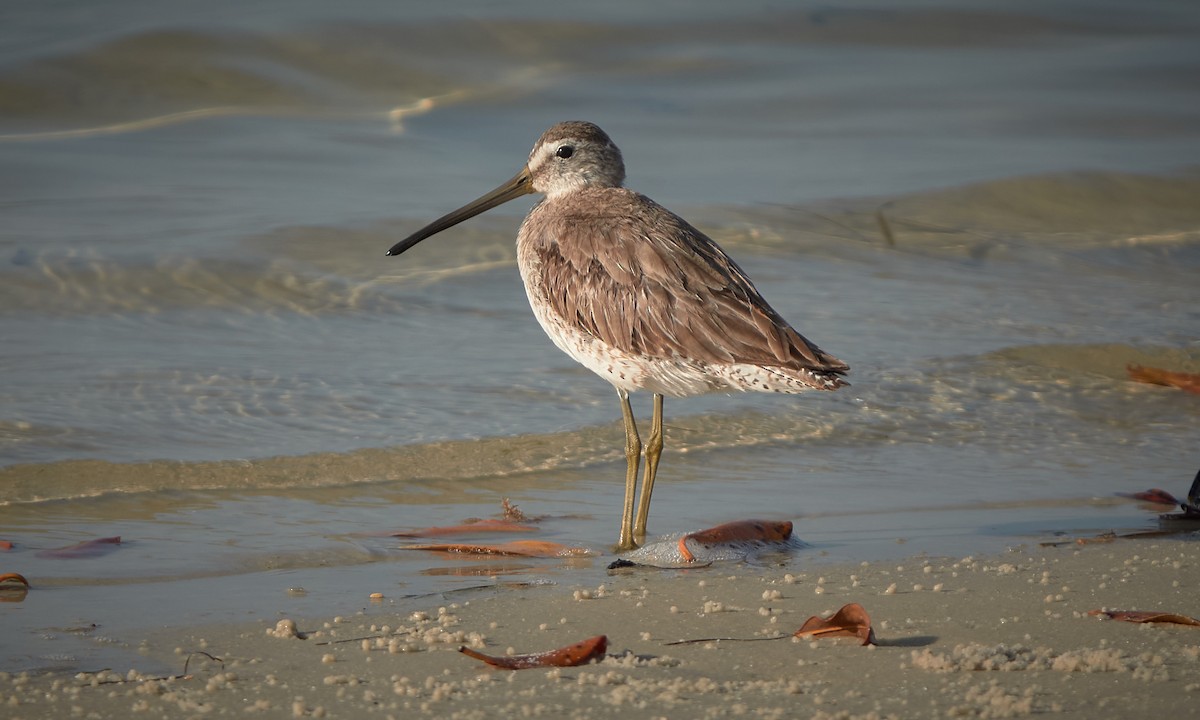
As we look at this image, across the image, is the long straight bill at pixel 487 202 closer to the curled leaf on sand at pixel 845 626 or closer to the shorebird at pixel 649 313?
the shorebird at pixel 649 313

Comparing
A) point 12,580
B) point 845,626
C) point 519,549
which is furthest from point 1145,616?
Answer: point 12,580

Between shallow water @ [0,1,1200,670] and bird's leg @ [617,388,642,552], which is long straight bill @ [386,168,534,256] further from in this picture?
bird's leg @ [617,388,642,552]

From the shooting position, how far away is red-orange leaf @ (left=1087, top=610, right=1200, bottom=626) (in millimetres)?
3607

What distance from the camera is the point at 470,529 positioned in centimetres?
506

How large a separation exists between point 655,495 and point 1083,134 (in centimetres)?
982

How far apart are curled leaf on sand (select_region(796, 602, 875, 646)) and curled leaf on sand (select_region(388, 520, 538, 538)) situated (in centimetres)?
168

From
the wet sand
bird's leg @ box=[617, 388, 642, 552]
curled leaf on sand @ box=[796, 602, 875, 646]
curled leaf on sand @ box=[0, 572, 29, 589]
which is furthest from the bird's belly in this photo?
curled leaf on sand @ box=[0, 572, 29, 589]

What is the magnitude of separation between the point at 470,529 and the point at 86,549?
1257 millimetres

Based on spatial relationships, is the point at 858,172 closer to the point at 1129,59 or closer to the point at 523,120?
the point at 523,120

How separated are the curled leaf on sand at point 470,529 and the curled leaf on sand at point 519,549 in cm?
16

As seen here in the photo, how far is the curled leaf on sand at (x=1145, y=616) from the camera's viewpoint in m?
3.61

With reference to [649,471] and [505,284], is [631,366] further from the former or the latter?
[505,284]

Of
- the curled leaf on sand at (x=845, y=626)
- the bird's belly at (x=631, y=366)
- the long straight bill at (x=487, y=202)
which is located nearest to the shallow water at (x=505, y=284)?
the bird's belly at (x=631, y=366)

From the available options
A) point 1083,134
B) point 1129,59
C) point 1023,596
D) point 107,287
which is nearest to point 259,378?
point 107,287
